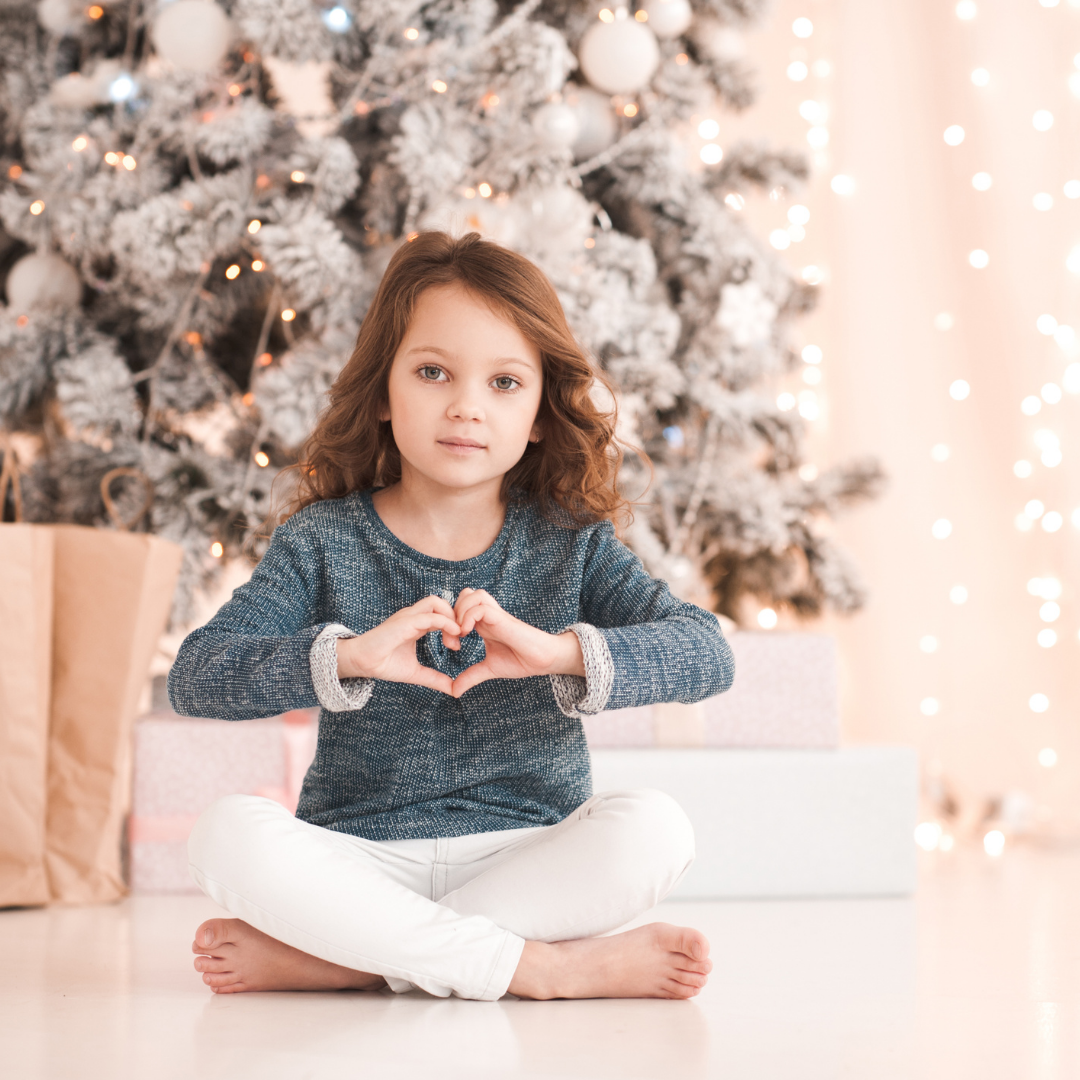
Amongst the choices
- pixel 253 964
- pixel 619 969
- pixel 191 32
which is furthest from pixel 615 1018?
pixel 191 32

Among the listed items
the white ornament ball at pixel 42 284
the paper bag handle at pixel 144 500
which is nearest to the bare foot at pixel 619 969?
the paper bag handle at pixel 144 500

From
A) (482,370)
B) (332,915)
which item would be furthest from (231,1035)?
(482,370)

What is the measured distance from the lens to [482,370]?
97cm

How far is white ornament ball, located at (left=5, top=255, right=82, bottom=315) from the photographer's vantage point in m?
1.47

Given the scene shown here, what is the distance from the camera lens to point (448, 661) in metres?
0.97

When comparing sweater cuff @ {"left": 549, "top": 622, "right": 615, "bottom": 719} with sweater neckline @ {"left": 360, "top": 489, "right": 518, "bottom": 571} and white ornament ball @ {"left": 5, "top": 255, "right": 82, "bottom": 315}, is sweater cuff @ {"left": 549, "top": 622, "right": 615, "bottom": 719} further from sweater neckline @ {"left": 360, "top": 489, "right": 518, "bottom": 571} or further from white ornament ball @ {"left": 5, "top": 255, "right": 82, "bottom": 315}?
white ornament ball @ {"left": 5, "top": 255, "right": 82, "bottom": 315}

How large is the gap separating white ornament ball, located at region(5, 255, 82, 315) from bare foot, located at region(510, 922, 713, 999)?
1030mm

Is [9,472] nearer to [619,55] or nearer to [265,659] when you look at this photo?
[265,659]

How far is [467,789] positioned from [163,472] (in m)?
0.66

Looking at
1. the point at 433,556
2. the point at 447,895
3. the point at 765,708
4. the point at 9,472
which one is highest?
the point at 9,472

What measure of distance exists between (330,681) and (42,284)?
0.90m

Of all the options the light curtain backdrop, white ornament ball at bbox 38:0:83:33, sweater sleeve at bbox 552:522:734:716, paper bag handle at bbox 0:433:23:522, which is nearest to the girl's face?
sweater sleeve at bbox 552:522:734:716

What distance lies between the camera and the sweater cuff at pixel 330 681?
83 cm

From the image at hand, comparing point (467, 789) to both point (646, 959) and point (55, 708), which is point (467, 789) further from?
point (55, 708)
